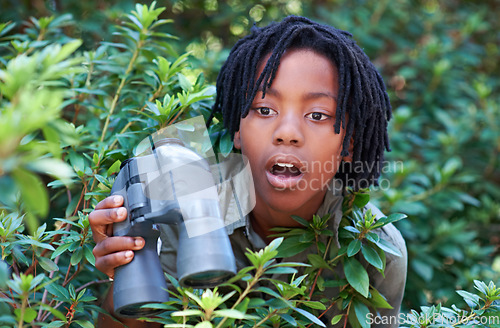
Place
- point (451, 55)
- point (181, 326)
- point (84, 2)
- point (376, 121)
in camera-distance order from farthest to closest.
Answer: point (451, 55), point (84, 2), point (376, 121), point (181, 326)

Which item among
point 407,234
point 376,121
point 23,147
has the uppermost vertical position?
point 23,147

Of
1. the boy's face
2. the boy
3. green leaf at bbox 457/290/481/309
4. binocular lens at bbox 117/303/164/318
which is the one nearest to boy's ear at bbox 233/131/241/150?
the boy

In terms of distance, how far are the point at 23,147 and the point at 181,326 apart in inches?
21.7

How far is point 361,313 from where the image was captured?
1.72 m

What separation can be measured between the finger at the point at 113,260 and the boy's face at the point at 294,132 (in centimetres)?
62

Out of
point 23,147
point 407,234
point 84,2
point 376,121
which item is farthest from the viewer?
point 84,2

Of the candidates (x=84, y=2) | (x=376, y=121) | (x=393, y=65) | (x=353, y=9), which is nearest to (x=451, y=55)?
(x=393, y=65)

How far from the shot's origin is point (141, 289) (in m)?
1.37

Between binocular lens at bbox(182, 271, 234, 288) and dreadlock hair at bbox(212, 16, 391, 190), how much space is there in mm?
766

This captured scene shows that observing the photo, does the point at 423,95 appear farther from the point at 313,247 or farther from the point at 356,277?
the point at 356,277

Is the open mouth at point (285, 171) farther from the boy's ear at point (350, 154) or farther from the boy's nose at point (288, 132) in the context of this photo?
the boy's ear at point (350, 154)

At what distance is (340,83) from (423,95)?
2.18m

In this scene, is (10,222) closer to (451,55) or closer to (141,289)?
(141,289)

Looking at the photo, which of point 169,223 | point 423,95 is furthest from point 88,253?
point 423,95
